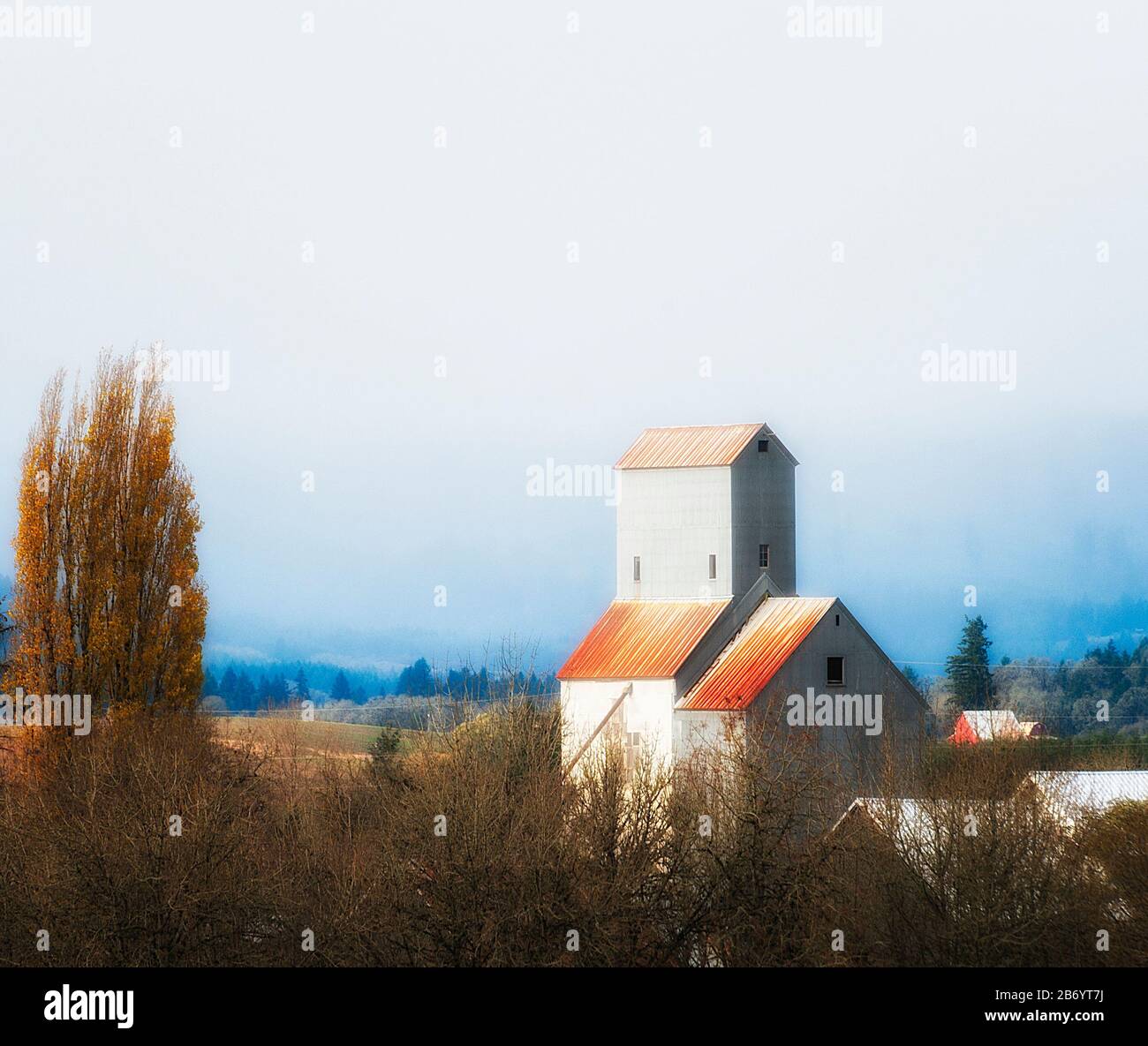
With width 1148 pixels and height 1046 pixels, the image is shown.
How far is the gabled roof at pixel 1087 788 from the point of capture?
3375 cm

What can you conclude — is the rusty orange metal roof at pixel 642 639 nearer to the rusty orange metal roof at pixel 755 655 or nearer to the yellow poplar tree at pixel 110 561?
the rusty orange metal roof at pixel 755 655

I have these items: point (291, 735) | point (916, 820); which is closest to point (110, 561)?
point (291, 735)

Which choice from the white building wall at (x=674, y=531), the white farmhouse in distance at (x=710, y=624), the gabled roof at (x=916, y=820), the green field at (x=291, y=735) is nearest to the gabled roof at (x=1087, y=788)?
the gabled roof at (x=916, y=820)

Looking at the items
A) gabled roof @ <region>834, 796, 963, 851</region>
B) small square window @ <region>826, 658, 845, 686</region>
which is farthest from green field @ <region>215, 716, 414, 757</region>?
gabled roof @ <region>834, 796, 963, 851</region>

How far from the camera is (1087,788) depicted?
4266 centimetres

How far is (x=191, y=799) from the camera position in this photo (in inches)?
1270

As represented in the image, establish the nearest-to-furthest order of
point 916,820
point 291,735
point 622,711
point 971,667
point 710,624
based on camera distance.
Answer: point 916,820 < point 622,711 < point 710,624 < point 291,735 < point 971,667

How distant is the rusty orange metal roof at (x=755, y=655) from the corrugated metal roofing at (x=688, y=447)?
5277mm

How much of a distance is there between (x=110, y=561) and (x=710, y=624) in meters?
19.0

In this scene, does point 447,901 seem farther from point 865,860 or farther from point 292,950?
point 865,860

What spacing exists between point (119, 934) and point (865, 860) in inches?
583

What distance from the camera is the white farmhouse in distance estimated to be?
5097cm

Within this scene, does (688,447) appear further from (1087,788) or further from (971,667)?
(971,667)
